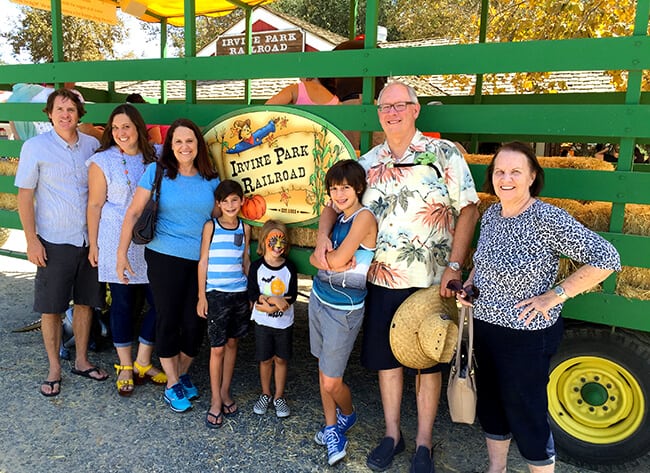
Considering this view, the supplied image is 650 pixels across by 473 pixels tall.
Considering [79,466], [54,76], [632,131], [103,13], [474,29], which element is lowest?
[79,466]

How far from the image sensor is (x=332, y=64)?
3.05 metres

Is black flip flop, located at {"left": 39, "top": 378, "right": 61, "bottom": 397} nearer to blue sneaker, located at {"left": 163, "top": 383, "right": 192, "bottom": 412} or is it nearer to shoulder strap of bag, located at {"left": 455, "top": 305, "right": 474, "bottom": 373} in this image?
blue sneaker, located at {"left": 163, "top": 383, "right": 192, "bottom": 412}

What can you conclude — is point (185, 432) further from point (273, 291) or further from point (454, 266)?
point (454, 266)

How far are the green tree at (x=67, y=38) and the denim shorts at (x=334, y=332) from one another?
23865 millimetres

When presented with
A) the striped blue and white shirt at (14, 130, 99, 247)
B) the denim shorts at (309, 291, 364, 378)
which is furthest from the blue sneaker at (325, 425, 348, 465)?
the striped blue and white shirt at (14, 130, 99, 247)

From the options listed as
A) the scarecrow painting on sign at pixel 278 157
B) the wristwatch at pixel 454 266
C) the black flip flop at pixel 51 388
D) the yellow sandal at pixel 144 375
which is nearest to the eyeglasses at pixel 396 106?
the scarecrow painting on sign at pixel 278 157

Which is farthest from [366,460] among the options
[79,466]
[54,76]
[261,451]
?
[54,76]

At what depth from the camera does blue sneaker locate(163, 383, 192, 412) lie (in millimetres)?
3439

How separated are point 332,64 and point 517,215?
1370 millimetres

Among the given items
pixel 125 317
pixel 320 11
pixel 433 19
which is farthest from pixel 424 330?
pixel 320 11

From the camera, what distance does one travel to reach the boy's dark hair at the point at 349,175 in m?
2.71

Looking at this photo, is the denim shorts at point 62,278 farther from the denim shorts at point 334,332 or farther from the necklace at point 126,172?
the denim shorts at point 334,332

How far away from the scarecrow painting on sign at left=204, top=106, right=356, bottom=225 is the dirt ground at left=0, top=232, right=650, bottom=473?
1252mm

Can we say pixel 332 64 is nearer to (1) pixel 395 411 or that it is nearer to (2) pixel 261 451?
(1) pixel 395 411
